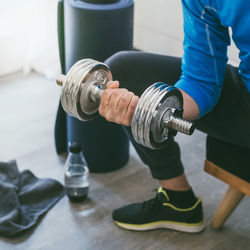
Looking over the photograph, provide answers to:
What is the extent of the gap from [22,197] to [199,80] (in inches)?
30.3

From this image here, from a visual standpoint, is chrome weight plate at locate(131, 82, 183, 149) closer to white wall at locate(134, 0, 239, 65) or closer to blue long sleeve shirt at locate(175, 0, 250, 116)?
blue long sleeve shirt at locate(175, 0, 250, 116)

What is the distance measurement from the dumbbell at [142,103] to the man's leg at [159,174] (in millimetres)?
224

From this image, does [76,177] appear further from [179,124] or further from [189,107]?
[179,124]

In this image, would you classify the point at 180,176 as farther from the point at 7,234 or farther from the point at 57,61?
the point at 57,61

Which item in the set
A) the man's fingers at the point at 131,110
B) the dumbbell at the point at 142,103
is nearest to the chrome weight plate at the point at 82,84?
the dumbbell at the point at 142,103

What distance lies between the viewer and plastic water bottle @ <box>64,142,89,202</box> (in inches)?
62.9

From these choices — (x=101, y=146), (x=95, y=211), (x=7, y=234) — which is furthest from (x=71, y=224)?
(x=101, y=146)

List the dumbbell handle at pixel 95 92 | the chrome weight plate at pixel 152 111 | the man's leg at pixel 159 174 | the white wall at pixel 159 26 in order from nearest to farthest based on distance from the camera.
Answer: the chrome weight plate at pixel 152 111, the dumbbell handle at pixel 95 92, the man's leg at pixel 159 174, the white wall at pixel 159 26

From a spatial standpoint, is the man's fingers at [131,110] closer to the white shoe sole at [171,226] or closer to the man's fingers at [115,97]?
the man's fingers at [115,97]

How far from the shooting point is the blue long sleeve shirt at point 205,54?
1166 mm

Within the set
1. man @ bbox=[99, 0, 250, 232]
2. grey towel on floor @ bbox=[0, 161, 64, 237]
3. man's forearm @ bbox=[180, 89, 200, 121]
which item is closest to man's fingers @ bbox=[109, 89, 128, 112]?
man @ bbox=[99, 0, 250, 232]

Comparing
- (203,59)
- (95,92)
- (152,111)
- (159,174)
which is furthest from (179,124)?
(159,174)

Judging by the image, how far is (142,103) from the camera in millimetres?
948

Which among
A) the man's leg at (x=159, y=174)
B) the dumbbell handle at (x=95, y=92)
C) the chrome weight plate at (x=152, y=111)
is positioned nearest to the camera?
the chrome weight plate at (x=152, y=111)
